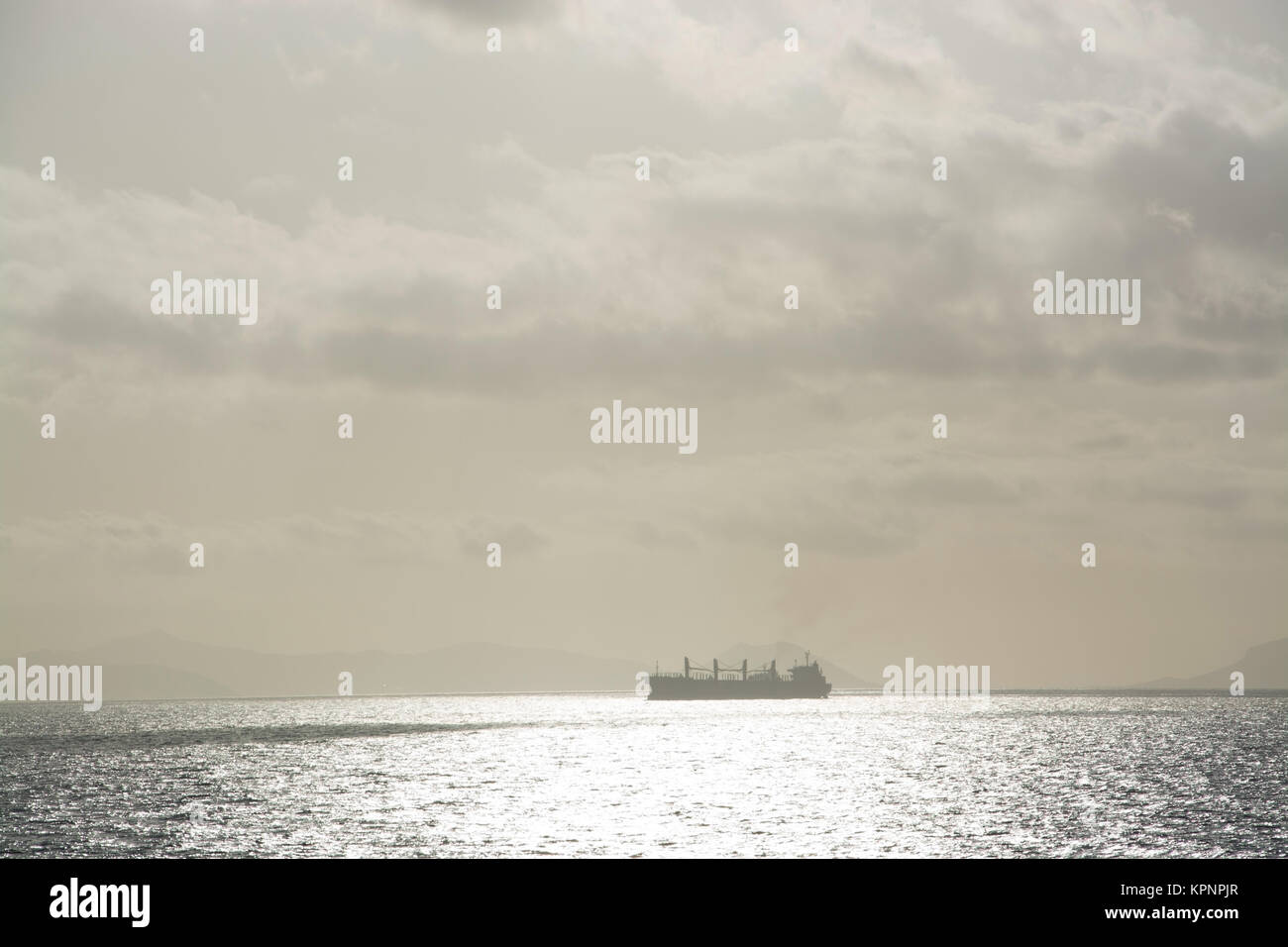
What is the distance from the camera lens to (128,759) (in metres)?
110

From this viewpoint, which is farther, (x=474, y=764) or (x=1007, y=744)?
(x=1007, y=744)

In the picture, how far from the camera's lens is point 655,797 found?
77.8 metres

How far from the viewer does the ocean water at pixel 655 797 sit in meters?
54.0

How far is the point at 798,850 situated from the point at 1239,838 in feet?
70.9

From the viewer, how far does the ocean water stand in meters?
54.0
